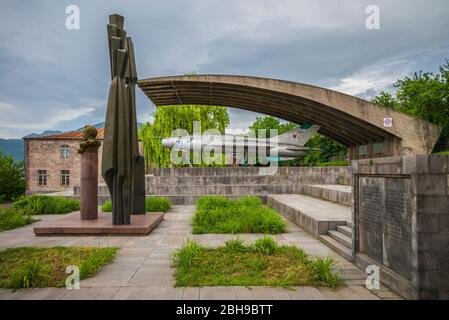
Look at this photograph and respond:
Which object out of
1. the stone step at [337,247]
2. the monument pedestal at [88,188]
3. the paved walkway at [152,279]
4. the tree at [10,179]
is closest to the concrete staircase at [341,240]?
the stone step at [337,247]

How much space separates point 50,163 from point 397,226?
4527 cm

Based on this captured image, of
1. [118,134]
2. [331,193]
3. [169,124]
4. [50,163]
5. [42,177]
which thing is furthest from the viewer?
[50,163]

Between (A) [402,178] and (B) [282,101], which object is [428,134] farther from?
(A) [402,178]

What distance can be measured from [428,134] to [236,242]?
61.3ft

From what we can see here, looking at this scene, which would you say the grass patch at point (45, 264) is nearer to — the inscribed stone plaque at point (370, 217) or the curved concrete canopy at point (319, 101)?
the inscribed stone plaque at point (370, 217)

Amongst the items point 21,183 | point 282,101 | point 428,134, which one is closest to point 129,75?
point 282,101

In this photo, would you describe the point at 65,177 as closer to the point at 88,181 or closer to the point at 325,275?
the point at 88,181

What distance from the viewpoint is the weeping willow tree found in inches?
1179

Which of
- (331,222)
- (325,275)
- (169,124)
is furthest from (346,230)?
(169,124)

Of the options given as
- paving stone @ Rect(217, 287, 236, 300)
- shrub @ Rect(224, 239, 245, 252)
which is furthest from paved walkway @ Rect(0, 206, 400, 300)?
shrub @ Rect(224, 239, 245, 252)

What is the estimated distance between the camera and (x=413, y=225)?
4031 millimetres

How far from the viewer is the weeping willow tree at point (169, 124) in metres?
30.0

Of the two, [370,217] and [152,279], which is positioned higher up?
[370,217]

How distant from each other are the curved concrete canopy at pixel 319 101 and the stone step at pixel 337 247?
13.3 metres
